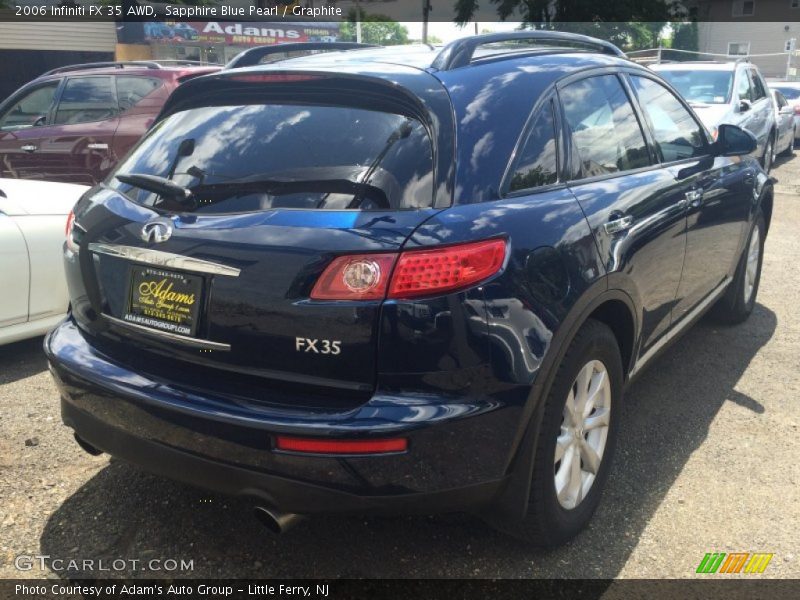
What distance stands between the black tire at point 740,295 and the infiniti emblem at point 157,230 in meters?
3.69

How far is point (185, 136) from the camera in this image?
9.02 feet

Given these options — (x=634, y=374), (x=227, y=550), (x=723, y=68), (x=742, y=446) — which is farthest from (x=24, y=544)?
(x=723, y=68)

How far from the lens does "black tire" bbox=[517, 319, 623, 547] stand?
2.48 meters

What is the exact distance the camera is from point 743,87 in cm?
1035

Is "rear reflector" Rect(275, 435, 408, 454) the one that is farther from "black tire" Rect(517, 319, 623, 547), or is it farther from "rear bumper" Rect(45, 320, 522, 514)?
"black tire" Rect(517, 319, 623, 547)

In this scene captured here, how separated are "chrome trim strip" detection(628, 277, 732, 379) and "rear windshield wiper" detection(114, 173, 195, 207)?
1.96 metres

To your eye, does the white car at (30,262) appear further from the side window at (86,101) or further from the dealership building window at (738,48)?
the dealership building window at (738,48)

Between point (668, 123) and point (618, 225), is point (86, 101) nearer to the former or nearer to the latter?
point (668, 123)

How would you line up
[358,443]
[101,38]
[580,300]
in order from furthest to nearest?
[101,38]
[580,300]
[358,443]

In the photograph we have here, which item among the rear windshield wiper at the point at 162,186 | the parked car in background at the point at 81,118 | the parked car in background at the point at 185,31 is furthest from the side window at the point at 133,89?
the parked car in background at the point at 185,31

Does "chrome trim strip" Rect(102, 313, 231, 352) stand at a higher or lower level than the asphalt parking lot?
higher

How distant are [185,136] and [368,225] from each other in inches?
37.1

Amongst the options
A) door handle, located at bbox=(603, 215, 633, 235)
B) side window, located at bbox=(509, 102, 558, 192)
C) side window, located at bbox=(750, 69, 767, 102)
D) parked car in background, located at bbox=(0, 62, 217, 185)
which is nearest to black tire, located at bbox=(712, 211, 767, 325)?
door handle, located at bbox=(603, 215, 633, 235)

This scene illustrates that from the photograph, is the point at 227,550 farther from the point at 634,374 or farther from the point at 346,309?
the point at 634,374
